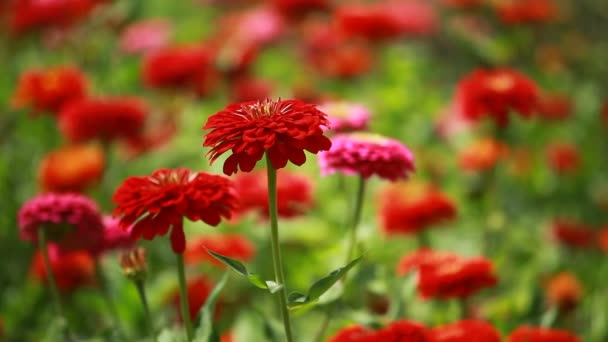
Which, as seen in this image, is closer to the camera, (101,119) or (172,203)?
(172,203)

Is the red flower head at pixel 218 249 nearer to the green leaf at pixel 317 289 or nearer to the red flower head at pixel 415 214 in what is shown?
the red flower head at pixel 415 214

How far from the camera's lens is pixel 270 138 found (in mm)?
824

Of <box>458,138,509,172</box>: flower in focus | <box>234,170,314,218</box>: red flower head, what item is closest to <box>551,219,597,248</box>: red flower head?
<box>458,138,509,172</box>: flower in focus

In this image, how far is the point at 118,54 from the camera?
2818mm

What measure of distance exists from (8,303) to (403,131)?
1382 millimetres

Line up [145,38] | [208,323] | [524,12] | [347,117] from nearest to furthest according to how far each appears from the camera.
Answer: [208,323], [347,117], [524,12], [145,38]

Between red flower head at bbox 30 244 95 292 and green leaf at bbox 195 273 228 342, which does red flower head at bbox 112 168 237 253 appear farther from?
red flower head at bbox 30 244 95 292

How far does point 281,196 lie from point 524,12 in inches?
58.5

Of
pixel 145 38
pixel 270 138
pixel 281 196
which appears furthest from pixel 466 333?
pixel 145 38

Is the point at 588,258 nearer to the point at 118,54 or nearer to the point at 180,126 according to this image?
the point at 180,126

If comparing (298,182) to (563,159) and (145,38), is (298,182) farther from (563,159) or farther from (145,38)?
(145,38)

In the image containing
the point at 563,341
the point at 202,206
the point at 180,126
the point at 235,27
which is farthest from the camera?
the point at 235,27

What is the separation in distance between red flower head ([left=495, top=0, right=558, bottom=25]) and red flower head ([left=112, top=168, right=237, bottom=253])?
6.32ft

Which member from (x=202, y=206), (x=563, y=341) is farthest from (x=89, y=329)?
(x=563, y=341)
